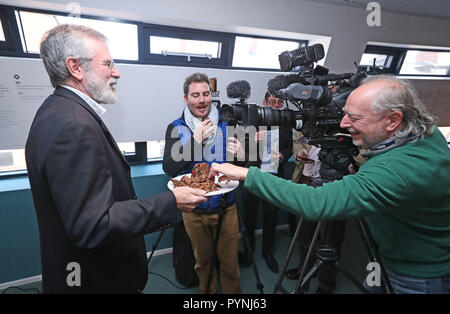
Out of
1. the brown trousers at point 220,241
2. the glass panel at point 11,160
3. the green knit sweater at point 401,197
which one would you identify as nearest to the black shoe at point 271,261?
the brown trousers at point 220,241

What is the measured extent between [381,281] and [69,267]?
143 cm

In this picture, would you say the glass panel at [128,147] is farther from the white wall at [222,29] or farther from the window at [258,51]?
the window at [258,51]

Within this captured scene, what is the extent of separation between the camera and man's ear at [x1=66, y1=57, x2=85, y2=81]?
0.83 metres

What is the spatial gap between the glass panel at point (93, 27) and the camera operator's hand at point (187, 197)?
4.77 ft

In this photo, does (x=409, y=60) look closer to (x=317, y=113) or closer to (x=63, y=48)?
(x=317, y=113)

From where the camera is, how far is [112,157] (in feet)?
2.82

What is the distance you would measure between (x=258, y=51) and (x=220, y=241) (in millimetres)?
2372

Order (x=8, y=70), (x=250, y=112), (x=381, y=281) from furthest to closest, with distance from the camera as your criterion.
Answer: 1. (x=8, y=70)
2. (x=250, y=112)
3. (x=381, y=281)

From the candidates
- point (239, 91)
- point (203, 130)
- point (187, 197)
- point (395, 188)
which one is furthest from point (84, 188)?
point (239, 91)

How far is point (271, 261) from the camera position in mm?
2270

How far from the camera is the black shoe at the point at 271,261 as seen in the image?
2.21 m
